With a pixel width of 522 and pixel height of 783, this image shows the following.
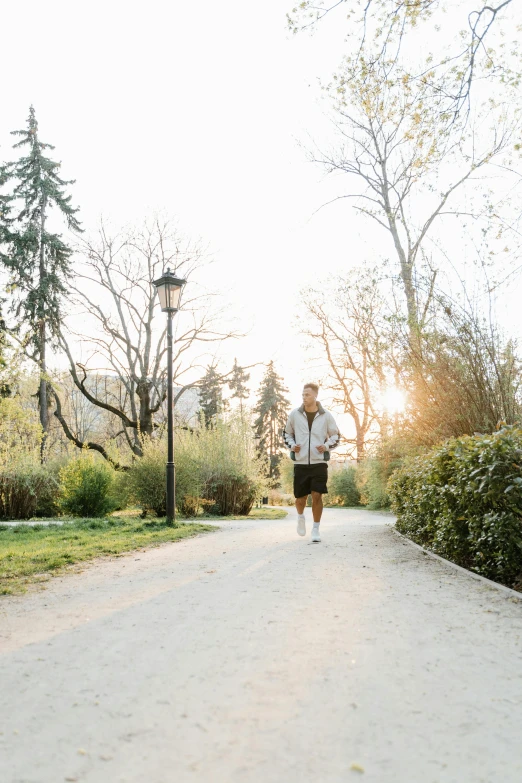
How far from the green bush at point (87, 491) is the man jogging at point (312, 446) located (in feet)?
24.8

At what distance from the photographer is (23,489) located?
52.3ft

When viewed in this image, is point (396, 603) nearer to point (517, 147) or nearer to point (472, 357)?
point (472, 357)

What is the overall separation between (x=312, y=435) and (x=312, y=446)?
17 centimetres

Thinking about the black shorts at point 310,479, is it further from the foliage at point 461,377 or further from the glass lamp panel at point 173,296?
the glass lamp panel at point 173,296

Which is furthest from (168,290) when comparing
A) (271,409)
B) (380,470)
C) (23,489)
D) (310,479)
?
(271,409)

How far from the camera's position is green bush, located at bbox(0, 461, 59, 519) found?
15.8m

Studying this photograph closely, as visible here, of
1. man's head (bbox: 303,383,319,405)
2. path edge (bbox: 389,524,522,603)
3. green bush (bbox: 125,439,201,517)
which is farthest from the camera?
green bush (bbox: 125,439,201,517)

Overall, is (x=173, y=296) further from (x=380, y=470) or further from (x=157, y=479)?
(x=380, y=470)

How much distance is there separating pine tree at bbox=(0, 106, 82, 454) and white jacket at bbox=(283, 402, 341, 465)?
2145 cm

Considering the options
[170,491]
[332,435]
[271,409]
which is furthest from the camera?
[271,409]

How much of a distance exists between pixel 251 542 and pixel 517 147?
625 centimetres

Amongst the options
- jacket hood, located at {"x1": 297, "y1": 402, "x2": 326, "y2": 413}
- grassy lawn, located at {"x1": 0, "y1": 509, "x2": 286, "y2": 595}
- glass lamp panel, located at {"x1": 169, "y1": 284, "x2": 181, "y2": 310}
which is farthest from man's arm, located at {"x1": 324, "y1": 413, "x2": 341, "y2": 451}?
glass lamp panel, located at {"x1": 169, "y1": 284, "x2": 181, "y2": 310}

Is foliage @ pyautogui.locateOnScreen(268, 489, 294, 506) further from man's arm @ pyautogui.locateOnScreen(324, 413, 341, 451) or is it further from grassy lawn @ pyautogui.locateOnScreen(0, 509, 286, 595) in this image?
man's arm @ pyautogui.locateOnScreen(324, 413, 341, 451)

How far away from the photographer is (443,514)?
6.47 metres
